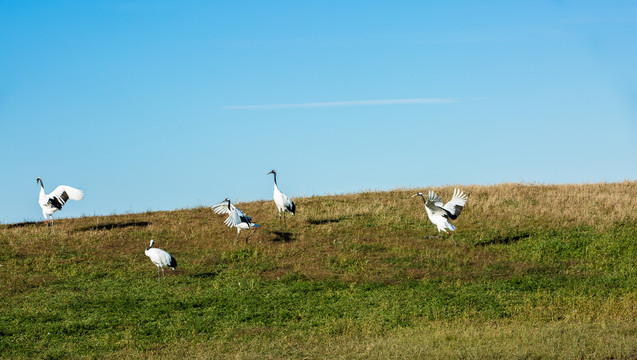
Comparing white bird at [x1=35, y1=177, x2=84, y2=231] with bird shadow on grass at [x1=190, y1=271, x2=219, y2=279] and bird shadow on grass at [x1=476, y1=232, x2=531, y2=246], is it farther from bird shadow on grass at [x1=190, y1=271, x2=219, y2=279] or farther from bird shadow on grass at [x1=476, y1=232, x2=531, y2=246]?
bird shadow on grass at [x1=476, y1=232, x2=531, y2=246]

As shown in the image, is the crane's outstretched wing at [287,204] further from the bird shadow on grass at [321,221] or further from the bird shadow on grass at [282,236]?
the bird shadow on grass at [282,236]

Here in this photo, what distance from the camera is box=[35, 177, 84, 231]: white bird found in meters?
27.1

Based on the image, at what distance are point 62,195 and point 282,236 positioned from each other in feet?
36.7

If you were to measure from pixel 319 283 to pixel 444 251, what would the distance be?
5582 mm

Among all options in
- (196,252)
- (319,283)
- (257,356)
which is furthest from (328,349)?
(196,252)

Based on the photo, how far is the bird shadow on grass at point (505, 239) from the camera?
72.9ft

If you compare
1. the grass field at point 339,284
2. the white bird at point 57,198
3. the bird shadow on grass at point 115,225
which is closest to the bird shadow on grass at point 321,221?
the grass field at point 339,284

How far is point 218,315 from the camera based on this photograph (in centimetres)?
1474

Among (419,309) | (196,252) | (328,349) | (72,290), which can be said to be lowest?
(328,349)

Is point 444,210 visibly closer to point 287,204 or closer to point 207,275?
point 287,204

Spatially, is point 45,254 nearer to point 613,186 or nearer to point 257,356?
point 257,356

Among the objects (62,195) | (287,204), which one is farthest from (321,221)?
(62,195)

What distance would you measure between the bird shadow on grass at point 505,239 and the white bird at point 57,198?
716 inches

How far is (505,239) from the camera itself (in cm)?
2264
